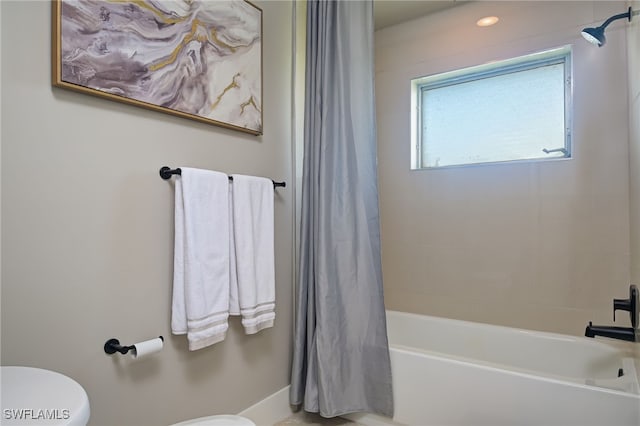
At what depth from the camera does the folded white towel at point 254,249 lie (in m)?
1.62

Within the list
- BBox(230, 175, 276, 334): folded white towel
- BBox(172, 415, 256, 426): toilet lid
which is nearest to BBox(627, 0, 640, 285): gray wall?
BBox(230, 175, 276, 334): folded white towel

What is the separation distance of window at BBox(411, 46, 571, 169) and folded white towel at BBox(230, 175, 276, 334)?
1.35 meters

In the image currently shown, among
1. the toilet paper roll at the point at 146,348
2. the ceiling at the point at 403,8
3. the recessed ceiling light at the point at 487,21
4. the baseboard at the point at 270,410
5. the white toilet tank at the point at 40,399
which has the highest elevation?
the ceiling at the point at 403,8

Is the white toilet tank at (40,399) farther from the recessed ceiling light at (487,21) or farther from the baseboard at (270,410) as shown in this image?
the recessed ceiling light at (487,21)

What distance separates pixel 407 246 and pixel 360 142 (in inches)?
41.1

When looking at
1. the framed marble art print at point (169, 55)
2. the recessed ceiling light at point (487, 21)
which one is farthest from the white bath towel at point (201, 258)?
the recessed ceiling light at point (487, 21)

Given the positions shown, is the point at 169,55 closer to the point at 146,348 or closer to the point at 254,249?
the point at 254,249

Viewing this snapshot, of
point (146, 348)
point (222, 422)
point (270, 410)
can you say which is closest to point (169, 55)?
point (146, 348)

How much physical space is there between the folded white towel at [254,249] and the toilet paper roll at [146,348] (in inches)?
13.9

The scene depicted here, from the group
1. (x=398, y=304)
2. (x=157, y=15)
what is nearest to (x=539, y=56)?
(x=398, y=304)

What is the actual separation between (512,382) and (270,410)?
1181mm

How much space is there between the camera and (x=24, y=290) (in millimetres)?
1043

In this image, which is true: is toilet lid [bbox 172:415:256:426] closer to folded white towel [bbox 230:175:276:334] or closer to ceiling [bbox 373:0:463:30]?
folded white towel [bbox 230:175:276:334]

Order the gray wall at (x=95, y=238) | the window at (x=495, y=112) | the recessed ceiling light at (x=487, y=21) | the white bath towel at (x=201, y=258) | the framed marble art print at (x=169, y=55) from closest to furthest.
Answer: the gray wall at (x=95, y=238) → the framed marble art print at (x=169, y=55) → the white bath towel at (x=201, y=258) → the window at (x=495, y=112) → the recessed ceiling light at (x=487, y=21)
